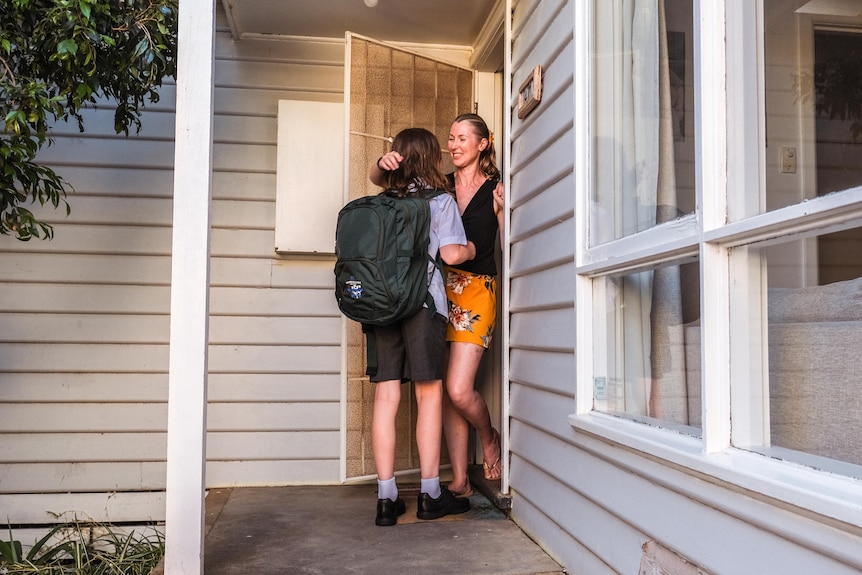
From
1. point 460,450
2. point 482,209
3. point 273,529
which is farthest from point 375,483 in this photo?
point 482,209

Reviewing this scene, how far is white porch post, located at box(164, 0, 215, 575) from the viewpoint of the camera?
2.11 metres

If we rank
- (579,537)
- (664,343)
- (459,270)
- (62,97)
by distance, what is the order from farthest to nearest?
(459,270), (62,97), (579,537), (664,343)

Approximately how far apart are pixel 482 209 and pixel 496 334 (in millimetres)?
743

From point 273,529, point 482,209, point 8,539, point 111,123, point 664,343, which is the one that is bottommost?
point 8,539

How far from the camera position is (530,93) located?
2.82 metres

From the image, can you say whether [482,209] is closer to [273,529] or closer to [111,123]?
[273,529]

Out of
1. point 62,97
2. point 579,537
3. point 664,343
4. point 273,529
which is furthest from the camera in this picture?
point 273,529

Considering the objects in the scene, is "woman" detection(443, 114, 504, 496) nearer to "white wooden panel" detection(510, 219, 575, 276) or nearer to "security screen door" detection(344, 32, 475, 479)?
"white wooden panel" detection(510, 219, 575, 276)

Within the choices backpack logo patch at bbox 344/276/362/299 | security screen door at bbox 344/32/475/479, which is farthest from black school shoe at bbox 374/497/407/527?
backpack logo patch at bbox 344/276/362/299

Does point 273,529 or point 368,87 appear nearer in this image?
point 273,529

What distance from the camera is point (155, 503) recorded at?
360 cm

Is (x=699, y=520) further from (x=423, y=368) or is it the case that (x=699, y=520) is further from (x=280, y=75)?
(x=280, y=75)

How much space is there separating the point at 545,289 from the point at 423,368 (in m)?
0.55

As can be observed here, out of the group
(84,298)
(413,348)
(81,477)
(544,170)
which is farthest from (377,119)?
(81,477)
